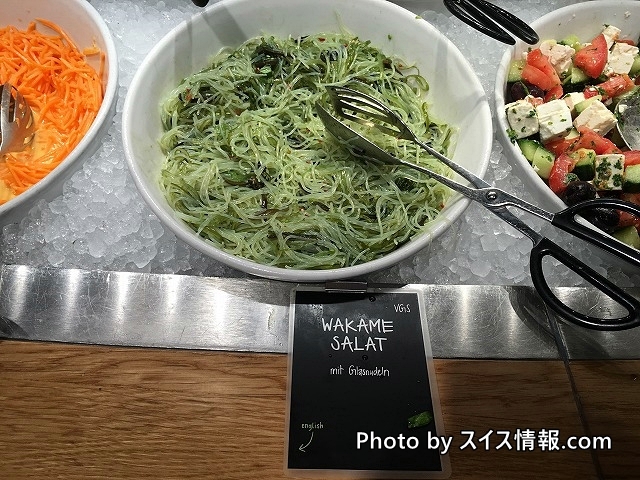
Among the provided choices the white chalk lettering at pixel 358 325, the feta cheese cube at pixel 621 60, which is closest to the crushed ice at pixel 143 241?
the white chalk lettering at pixel 358 325

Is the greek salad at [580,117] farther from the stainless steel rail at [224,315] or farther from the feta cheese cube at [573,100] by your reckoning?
the stainless steel rail at [224,315]

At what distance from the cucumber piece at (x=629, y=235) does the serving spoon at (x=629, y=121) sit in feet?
1.29

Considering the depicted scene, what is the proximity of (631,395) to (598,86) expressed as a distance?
3.95 feet

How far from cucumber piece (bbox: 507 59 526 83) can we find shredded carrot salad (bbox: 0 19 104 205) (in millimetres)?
1561

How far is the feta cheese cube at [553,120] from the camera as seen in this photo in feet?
5.71

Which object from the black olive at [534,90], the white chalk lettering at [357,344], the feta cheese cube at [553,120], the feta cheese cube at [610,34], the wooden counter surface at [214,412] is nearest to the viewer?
the wooden counter surface at [214,412]

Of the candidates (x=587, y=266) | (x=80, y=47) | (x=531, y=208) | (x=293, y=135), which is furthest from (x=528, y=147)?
(x=80, y=47)

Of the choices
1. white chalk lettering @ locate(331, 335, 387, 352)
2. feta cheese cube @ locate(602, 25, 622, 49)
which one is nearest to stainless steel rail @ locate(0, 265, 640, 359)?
white chalk lettering @ locate(331, 335, 387, 352)

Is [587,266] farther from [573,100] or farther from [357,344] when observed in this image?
[573,100]

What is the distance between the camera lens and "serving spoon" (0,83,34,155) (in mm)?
1747

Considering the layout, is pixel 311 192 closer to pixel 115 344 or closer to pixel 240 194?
pixel 240 194

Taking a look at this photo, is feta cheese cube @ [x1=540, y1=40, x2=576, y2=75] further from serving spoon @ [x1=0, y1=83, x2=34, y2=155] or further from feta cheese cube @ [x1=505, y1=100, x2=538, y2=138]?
serving spoon @ [x1=0, y1=83, x2=34, y2=155]

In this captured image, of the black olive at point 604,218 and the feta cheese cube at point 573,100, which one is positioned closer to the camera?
the black olive at point 604,218

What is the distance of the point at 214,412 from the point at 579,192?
1310 mm
